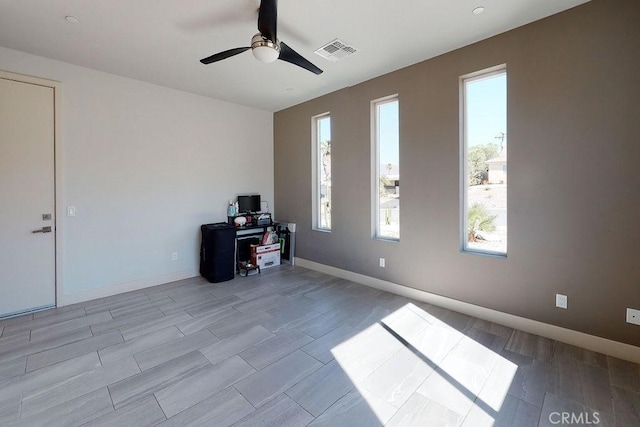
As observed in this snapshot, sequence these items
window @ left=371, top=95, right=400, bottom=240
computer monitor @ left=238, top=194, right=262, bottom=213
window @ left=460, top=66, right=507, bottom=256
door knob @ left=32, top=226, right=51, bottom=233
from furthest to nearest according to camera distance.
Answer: computer monitor @ left=238, top=194, right=262, bottom=213 < window @ left=371, top=95, right=400, bottom=240 < door knob @ left=32, top=226, right=51, bottom=233 < window @ left=460, top=66, right=507, bottom=256

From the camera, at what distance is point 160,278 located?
4160 mm

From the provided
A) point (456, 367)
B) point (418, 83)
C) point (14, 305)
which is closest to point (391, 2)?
point (418, 83)

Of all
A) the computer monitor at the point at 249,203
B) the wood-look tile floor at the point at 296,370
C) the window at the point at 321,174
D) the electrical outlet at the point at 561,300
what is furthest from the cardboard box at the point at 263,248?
the electrical outlet at the point at 561,300

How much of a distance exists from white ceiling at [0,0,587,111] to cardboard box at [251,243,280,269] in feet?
8.76

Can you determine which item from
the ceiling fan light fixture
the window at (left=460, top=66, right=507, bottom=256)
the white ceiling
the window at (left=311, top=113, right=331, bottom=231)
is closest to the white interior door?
the white ceiling

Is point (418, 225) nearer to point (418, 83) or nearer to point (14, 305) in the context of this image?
point (418, 83)

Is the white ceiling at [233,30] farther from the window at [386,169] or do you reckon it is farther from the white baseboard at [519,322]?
the white baseboard at [519,322]

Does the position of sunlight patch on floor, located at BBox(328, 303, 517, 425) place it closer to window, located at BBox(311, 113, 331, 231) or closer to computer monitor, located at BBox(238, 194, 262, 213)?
window, located at BBox(311, 113, 331, 231)

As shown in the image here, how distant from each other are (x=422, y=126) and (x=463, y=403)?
9.06ft

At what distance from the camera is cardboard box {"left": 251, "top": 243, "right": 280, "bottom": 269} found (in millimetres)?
4766

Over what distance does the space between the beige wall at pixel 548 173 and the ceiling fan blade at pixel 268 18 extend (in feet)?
6.42

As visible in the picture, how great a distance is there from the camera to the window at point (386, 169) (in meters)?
3.78

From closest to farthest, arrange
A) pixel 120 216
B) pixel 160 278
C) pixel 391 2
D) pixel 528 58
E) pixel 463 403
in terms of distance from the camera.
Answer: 1. pixel 463 403
2. pixel 391 2
3. pixel 528 58
4. pixel 120 216
5. pixel 160 278

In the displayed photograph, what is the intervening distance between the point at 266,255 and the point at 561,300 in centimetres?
390
